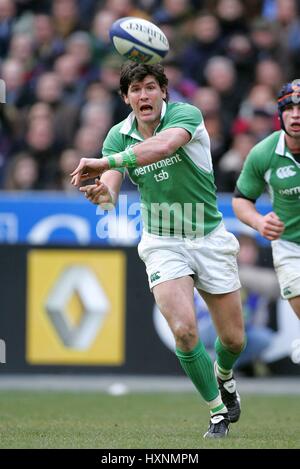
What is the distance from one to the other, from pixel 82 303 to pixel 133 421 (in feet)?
12.4

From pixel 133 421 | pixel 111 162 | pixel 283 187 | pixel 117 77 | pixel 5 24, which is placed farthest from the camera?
pixel 5 24

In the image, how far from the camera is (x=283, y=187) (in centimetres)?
880

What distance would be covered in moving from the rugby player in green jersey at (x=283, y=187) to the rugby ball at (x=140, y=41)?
122 centimetres

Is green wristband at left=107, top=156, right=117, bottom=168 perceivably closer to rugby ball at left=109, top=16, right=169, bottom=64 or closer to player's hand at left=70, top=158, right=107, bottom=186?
player's hand at left=70, top=158, right=107, bottom=186

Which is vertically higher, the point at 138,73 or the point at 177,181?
the point at 138,73

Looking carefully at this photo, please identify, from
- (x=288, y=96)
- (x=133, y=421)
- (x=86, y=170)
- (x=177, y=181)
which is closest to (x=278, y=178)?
(x=288, y=96)

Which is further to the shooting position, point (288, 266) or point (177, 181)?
point (288, 266)

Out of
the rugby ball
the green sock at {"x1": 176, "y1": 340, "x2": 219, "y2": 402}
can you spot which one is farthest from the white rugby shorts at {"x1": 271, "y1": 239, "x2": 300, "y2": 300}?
the rugby ball

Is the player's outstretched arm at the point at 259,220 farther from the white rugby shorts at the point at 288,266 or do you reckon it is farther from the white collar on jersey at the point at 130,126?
the white collar on jersey at the point at 130,126

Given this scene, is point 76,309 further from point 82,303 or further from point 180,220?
point 180,220

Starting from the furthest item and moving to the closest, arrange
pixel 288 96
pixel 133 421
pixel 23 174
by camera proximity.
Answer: pixel 23 174
pixel 133 421
pixel 288 96

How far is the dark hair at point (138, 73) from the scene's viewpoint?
7.90 m
